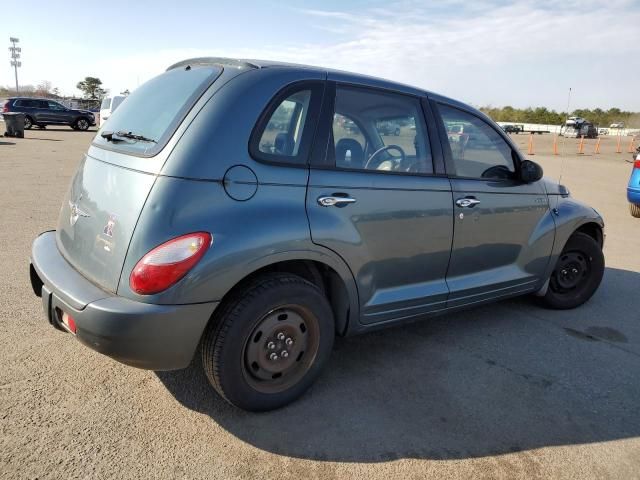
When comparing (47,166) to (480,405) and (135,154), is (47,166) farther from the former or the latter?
(480,405)

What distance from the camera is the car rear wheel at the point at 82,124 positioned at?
1131 inches

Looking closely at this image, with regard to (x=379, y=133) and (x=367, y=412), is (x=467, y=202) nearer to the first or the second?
(x=379, y=133)

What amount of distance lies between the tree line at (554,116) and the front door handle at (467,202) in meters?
81.4

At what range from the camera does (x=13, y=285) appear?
4211 mm

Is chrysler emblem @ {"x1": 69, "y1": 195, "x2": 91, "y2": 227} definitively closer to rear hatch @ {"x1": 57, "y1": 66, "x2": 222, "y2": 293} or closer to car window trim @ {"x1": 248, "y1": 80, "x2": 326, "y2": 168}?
rear hatch @ {"x1": 57, "y1": 66, "x2": 222, "y2": 293}

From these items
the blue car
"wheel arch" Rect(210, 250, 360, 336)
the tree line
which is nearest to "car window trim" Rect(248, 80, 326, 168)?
"wheel arch" Rect(210, 250, 360, 336)

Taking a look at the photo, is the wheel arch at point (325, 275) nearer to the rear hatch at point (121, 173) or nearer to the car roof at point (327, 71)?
the rear hatch at point (121, 173)

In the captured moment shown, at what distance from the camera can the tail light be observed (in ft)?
7.45

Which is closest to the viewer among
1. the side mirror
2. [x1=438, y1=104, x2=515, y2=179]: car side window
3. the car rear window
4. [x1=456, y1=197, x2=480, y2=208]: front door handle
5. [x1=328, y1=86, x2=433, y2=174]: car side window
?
the car rear window

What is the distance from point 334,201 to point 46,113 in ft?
96.6

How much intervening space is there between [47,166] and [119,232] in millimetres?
11268

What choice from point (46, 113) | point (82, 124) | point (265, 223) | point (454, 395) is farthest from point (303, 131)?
point (82, 124)

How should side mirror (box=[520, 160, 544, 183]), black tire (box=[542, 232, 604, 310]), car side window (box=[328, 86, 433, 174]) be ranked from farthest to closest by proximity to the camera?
black tire (box=[542, 232, 604, 310]), side mirror (box=[520, 160, 544, 183]), car side window (box=[328, 86, 433, 174])

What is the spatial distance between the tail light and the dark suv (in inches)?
1086
